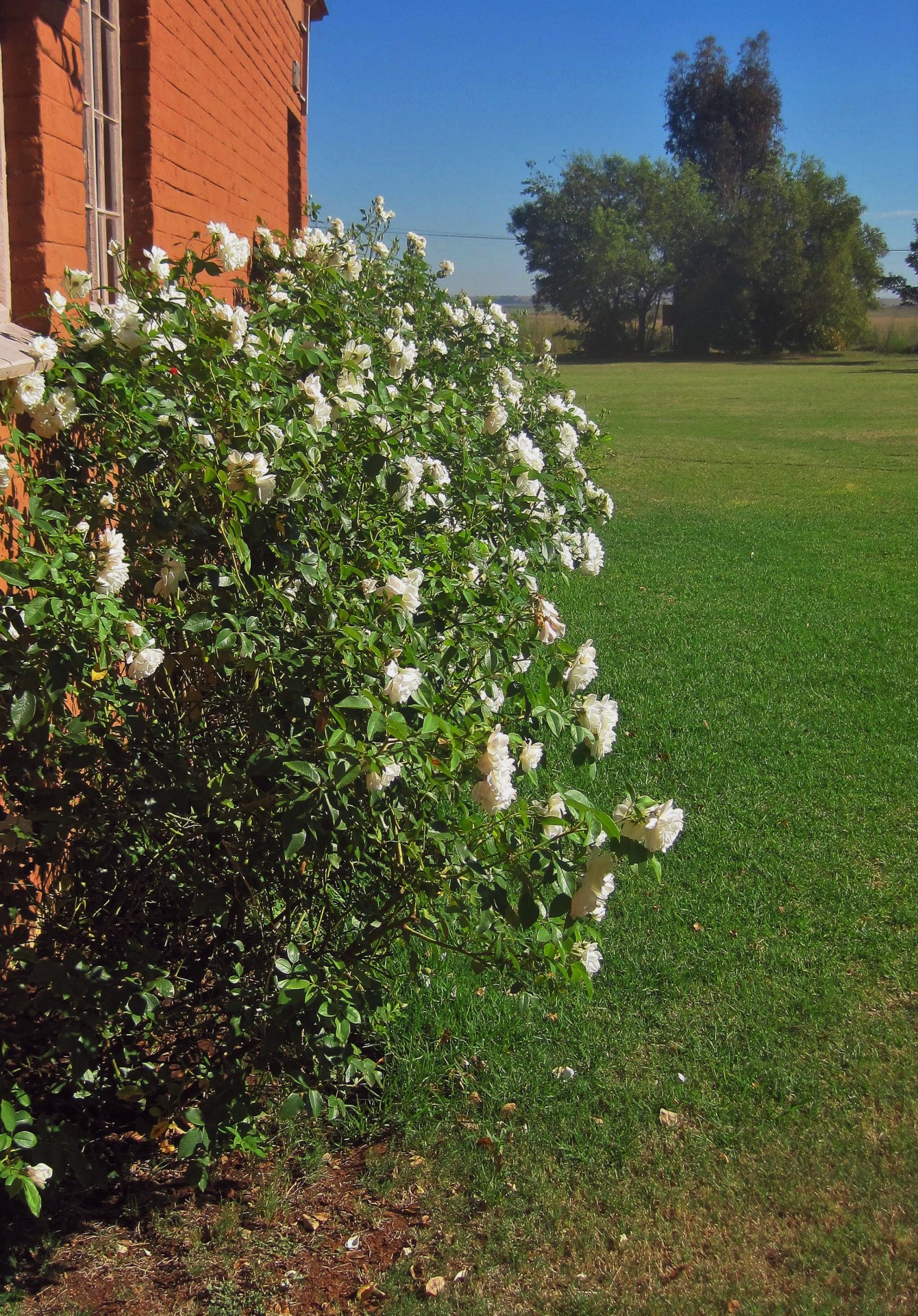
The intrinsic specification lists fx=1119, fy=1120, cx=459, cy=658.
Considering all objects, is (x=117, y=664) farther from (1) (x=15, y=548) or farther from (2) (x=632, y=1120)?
(2) (x=632, y=1120)

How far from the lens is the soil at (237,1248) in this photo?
95.6 inches

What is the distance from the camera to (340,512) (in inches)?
98.0

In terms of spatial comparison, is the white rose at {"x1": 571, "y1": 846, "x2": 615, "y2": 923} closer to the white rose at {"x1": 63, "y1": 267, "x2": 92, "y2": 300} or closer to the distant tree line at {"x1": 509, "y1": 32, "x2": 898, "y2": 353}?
the white rose at {"x1": 63, "y1": 267, "x2": 92, "y2": 300}

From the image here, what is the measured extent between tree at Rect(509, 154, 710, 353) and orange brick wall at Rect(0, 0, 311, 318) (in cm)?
5285

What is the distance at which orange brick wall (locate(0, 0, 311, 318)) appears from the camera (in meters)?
3.45

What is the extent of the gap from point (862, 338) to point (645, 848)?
58.9 meters

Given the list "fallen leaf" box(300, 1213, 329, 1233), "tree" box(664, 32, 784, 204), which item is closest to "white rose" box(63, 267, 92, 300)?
"fallen leaf" box(300, 1213, 329, 1233)

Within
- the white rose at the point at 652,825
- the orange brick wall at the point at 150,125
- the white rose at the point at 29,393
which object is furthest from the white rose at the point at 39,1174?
the orange brick wall at the point at 150,125

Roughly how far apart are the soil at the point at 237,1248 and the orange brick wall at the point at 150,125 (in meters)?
2.38

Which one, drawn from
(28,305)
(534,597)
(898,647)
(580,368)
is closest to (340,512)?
(534,597)

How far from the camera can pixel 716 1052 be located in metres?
3.29

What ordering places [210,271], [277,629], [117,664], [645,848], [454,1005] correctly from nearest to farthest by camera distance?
[645,848]
[277,629]
[117,664]
[210,271]
[454,1005]

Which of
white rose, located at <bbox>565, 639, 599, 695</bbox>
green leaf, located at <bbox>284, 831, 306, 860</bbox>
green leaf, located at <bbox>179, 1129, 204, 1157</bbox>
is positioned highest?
white rose, located at <bbox>565, 639, 599, 695</bbox>

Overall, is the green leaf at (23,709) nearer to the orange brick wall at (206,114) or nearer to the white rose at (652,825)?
the white rose at (652,825)
